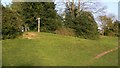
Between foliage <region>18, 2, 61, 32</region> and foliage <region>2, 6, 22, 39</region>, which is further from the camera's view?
foliage <region>18, 2, 61, 32</region>

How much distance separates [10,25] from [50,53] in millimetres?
5711

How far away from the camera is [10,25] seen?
20672 millimetres

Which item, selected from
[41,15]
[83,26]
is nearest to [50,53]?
[41,15]

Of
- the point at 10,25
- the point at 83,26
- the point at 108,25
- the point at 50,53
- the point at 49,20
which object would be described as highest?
the point at 49,20

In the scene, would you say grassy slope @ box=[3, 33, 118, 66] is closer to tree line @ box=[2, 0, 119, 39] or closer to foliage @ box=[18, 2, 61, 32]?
tree line @ box=[2, 0, 119, 39]

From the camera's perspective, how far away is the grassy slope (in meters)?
14.6

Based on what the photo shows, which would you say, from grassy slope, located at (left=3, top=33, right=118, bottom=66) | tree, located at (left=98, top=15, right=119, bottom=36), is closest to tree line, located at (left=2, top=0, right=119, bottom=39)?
grassy slope, located at (left=3, top=33, right=118, bottom=66)

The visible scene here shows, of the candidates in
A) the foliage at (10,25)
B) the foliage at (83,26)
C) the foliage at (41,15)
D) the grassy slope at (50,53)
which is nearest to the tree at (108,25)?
the foliage at (83,26)

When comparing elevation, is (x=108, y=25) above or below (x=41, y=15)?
below

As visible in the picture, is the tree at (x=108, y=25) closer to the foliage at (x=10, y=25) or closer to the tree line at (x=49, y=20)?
the tree line at (x=49, y=20)

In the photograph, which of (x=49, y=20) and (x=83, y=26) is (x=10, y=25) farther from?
(x=83, y=26)

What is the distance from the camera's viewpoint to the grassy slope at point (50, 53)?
1463 centimetres

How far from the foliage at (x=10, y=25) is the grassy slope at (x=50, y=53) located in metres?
1.86

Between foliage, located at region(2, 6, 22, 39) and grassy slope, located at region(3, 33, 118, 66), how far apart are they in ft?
6.12
